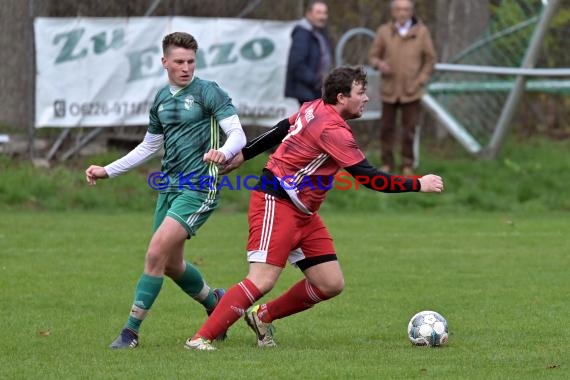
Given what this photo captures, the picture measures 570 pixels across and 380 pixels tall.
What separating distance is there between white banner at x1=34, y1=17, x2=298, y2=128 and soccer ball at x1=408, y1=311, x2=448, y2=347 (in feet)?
30.0

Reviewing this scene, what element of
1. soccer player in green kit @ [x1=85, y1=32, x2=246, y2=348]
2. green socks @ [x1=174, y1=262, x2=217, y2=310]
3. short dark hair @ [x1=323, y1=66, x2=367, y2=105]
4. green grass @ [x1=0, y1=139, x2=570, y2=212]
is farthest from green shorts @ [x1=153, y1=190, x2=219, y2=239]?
green grass @ [x1=0, y1=139, x2=570, y2=212]

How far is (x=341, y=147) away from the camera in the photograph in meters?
6.95

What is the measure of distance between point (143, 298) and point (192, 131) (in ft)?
3.32

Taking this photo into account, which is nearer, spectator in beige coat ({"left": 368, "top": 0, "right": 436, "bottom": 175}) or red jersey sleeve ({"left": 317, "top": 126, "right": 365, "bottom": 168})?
red jersey sleeve ({"left": 317, "top": 126, "right": 365, "bottom": 168})

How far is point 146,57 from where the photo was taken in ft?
52.0

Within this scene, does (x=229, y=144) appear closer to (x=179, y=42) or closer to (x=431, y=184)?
(x=179, y=42)

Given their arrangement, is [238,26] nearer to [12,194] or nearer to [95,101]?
[95,101]

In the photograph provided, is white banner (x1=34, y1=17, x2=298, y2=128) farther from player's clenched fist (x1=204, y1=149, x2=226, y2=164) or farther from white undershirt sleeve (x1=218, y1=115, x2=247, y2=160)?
player's clenched fist (x1=204, y1=149, x2=226, y2=164)

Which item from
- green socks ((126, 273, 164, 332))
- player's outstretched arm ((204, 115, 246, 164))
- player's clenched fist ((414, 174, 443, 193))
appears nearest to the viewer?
player's clenched fist ((414, 174, 443, 193))

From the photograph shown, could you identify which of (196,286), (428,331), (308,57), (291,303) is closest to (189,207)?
(196,286)

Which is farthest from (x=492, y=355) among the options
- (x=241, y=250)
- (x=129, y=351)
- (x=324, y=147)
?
(x=241, y=250)

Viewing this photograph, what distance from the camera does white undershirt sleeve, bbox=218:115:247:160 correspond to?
7.01m

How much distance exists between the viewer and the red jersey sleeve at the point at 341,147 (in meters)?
6.94

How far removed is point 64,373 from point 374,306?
3.09 meters
